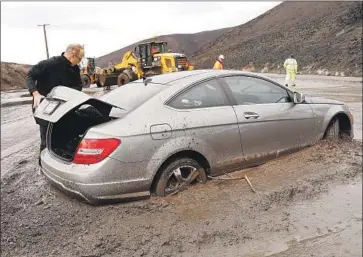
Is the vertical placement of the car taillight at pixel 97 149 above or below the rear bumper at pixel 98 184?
above

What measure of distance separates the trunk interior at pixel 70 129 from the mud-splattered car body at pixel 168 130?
0.01 metres

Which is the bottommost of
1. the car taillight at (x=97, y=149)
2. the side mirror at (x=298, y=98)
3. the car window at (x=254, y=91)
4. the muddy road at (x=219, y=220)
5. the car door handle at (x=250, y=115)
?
the muddy road at (x=219, y=220)

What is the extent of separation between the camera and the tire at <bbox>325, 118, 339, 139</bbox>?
19.8 ft

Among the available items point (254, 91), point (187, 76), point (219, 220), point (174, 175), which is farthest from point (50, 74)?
point (219, 220)

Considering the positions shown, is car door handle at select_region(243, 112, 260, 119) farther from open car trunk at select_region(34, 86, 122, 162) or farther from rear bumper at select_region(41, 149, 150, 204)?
open car trunk at select_region(34, 86, 122, 162)

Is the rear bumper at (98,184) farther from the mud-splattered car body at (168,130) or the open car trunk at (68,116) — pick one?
the open car trunk at (68,116)

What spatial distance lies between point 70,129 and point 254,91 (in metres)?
2.33

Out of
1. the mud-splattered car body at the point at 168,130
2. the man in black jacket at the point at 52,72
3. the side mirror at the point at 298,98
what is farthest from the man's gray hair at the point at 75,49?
the side mirror at the point at 298,98

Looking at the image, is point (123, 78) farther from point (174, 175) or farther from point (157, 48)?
point (174, 175)

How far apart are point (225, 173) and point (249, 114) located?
76 cm

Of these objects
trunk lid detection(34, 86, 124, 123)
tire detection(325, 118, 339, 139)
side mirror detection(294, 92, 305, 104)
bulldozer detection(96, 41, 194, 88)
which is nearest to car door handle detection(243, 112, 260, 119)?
side mirror detection(294, 92, 305, 104)

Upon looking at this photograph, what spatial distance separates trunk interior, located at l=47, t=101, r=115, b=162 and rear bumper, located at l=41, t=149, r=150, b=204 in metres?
0.63

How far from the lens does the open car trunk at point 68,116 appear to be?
4301 millimetres

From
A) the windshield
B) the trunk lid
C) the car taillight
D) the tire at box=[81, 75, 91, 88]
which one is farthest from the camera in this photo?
the tire at box=[81, 75, 91, 88]
